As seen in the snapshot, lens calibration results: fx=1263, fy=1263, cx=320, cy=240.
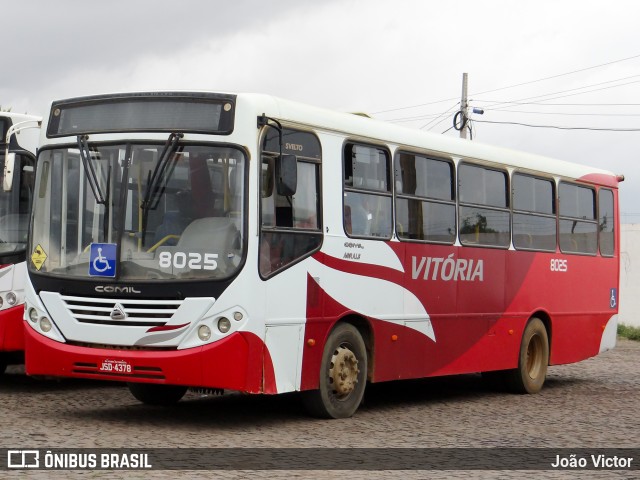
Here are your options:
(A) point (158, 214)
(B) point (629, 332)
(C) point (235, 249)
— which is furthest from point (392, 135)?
(B) point (629, 332)

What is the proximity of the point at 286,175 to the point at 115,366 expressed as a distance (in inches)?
91.1

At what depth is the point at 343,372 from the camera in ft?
41.3

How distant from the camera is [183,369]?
1117 cm

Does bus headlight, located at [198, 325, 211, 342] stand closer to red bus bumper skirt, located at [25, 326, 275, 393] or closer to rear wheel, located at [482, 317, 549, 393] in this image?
red bus bumper skirt, located at [25, 326, 275, 393]

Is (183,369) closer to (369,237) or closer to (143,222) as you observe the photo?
(143,222)

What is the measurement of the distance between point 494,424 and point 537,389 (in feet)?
13.9

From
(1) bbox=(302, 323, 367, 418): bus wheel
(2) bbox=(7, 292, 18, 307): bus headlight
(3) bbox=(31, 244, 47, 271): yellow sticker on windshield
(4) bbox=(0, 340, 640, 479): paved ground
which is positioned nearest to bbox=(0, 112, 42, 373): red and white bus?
(2) bbox=(7, 292, 18, 307): bus headlight

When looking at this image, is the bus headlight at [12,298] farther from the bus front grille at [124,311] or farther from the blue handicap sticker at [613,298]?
the blue handicap sticker at [613,298]

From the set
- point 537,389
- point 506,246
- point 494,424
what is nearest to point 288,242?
point 494,424

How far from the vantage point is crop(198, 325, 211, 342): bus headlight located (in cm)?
1122

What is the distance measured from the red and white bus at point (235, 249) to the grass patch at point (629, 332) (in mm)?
21274

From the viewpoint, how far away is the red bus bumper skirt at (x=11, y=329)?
14.3 m

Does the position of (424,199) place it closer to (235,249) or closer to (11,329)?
(235,249)

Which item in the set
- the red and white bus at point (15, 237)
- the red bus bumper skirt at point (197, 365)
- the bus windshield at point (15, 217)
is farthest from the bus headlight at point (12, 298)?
the red bus bumper skirt at point (197, 365)
